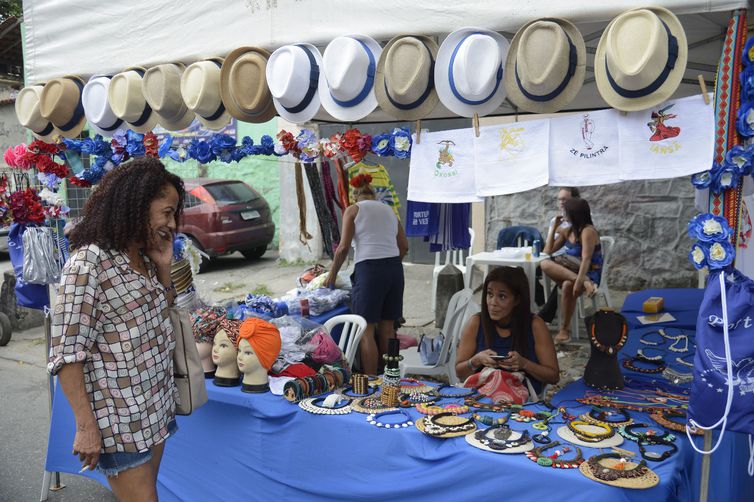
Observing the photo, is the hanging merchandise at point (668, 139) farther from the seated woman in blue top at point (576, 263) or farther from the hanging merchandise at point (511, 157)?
the seated woman in blue top at point (576, 263)

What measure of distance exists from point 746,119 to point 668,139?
0.23 m

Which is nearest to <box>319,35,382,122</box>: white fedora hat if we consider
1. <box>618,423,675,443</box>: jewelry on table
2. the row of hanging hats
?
the row of hanging hats

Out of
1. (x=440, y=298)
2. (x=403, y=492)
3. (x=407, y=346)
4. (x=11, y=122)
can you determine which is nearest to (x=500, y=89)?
(x=403, y=492)

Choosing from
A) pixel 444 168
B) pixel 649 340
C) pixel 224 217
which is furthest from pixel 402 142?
pixel 224 217

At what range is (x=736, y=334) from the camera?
186cm

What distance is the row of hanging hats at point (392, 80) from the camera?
2.01 meters

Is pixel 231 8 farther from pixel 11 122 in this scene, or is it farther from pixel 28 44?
pixel 11 122

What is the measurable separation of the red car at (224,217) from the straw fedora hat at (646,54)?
7806 mm

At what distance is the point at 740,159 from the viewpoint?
1917mm

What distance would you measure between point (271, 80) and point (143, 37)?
947 millimetres

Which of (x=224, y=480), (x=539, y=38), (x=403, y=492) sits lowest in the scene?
(x=224, y=480)

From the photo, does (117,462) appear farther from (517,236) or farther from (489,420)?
(517,236)

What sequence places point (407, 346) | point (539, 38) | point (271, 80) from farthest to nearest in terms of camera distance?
point (407, 346) < point (271, 80) < point (539, 38)

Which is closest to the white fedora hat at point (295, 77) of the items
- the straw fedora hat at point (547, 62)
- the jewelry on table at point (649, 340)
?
the straw fedora hat at point (547, 62)
